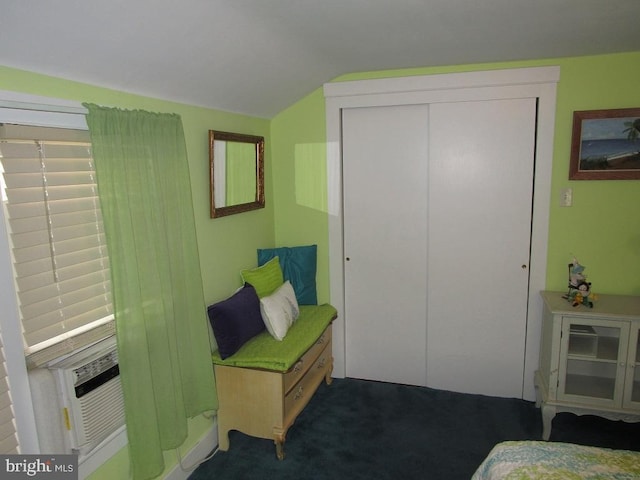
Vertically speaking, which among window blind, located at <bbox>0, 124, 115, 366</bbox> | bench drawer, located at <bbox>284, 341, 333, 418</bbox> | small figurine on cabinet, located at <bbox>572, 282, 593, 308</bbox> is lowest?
bench drawer, located at <bbox>284, 341, 333, 418</bbox>

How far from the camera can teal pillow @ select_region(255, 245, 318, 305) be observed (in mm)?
3281

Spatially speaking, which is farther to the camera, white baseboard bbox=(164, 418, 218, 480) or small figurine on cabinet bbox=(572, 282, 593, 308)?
small figurine on cabinet bbox=(572, 282, 593, 308)

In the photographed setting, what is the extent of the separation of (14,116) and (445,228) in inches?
99.7

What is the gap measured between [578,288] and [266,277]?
1.91 meters

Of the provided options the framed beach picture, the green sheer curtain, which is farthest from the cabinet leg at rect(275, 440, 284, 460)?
the framed beach picture

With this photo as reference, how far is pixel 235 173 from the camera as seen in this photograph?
9.32ft

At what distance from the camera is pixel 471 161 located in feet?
10.0

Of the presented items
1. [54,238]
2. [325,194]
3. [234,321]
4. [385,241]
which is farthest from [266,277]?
[54,238]

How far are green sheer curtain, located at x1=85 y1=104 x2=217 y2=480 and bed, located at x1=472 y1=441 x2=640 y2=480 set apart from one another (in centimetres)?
138

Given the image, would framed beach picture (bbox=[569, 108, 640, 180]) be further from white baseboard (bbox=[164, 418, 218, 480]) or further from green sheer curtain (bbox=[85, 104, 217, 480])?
white baseboard (bbox=[164, 418, 218, 480])

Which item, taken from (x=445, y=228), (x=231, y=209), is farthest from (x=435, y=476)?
(x=231, y=209)

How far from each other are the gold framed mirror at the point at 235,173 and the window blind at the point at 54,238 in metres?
0.81

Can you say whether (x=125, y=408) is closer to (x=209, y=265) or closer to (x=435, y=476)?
(x=209, y=265)

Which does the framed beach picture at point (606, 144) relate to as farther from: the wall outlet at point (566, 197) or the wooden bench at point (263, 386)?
the wooden bench at point (263, 386)
